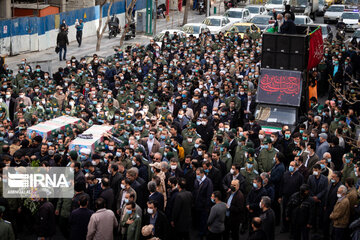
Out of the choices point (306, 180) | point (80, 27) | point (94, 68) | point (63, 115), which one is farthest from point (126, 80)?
point (80, 27)

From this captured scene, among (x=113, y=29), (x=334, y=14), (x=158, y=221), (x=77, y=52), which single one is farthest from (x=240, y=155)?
(x=334, y=14)

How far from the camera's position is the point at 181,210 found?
37.7 ft

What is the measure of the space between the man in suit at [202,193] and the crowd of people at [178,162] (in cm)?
2

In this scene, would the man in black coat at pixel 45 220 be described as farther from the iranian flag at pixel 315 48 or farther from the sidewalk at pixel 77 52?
the sidewalk at pixel 77 52

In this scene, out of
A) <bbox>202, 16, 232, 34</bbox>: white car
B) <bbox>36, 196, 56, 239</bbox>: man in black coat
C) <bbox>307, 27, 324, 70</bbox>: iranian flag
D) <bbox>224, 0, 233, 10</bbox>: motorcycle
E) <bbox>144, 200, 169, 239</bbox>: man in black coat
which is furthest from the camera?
<bbox>224, 0, 233, 10</bbox>: motorcycle

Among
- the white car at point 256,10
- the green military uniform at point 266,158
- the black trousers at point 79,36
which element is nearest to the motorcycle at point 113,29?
the black trousers at point 79,36

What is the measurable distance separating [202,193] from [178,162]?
1136 mm

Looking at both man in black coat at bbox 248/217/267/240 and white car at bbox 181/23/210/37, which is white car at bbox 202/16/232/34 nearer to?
white car at bbox 181/23/210/37

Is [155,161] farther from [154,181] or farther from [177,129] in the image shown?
[177,129]

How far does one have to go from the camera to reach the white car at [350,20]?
40.5 metres

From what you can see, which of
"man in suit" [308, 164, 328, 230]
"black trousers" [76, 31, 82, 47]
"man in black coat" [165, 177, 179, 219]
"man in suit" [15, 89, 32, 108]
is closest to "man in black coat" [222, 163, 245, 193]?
"man in black coat" [165, 177, 179, 219]

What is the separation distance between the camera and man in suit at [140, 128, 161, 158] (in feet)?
48.4

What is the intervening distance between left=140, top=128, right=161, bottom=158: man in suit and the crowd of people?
0.09 feet

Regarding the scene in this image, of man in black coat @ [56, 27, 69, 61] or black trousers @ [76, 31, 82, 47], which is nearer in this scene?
man in black coat @ [56, 27, 69, 61]
